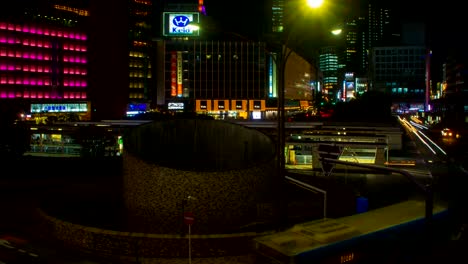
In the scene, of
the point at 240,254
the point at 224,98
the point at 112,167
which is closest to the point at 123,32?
the point at 224,98

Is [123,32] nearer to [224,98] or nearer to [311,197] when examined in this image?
[224,98]

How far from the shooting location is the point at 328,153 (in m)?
27.0

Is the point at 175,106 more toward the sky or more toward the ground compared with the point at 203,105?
more toward the ground

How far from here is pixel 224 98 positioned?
125688 millimetres

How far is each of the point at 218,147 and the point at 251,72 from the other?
10649cm

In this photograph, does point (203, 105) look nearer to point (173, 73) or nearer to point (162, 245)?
point (173, 73)

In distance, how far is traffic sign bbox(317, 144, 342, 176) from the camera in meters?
26.7

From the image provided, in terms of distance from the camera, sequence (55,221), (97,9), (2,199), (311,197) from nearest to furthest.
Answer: (55,221) < (311,197) < (2,199) < (97,9)

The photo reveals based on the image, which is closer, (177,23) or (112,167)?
(112,167)

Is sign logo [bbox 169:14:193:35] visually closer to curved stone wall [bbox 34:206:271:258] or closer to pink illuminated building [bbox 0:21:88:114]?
pink illuminated building [bbox 0:21:88:114]

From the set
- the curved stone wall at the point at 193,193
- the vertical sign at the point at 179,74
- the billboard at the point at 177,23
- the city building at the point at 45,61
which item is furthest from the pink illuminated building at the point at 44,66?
the curved stone wall at the point at 193,193

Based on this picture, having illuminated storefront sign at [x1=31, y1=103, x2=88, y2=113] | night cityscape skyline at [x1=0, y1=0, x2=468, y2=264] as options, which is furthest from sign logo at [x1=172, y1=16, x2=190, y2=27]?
night cityscape skyline at [x1=0, y1=0, x2=468, y2=264]

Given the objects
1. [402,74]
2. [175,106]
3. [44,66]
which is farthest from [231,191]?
[402,74]

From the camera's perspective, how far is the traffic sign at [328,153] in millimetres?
26688
